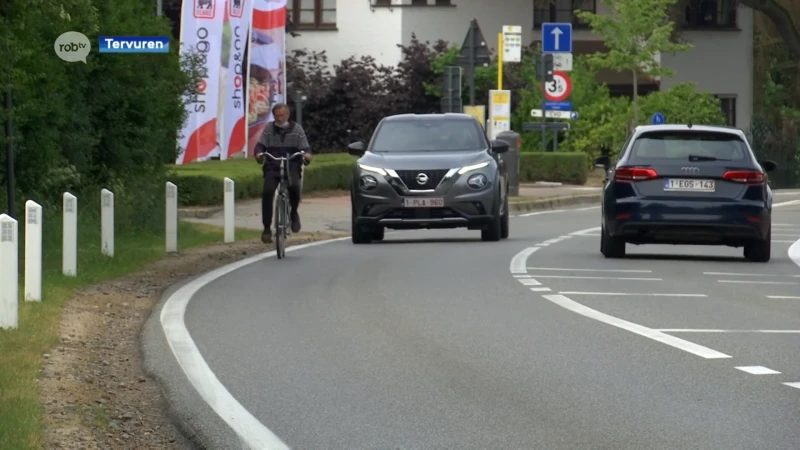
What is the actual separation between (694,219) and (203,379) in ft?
34.4

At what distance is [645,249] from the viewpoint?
2400cm

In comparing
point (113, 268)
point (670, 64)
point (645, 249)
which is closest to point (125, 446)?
point (113, 268)

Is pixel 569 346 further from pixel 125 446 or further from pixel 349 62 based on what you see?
pixel 349 62

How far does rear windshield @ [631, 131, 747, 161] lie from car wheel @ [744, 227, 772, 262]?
962 mm

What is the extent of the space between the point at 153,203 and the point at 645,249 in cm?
683

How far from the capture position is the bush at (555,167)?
48000 millimetres

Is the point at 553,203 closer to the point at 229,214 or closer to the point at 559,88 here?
the point at 559,88

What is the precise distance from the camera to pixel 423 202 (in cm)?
2328

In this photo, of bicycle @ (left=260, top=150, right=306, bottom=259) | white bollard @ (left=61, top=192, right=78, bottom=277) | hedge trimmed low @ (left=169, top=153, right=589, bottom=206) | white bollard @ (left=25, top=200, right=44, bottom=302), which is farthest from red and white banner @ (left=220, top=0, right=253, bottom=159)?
white bollard @ (left=25, top=200, right=44, bottom=302)

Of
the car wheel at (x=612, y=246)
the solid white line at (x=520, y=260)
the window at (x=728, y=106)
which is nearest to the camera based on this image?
the solid white line at (x=520, y=260)

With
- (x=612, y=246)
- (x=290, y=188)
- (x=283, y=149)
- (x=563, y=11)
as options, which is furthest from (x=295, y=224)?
(x=563, y=11)

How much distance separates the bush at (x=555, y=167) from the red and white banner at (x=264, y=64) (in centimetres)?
664

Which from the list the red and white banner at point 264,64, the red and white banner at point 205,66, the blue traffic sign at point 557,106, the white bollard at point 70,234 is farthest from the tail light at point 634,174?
the red and white banner at point 264,64

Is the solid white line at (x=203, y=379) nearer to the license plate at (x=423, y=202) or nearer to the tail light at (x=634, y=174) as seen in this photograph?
the tail light at (x=634, y=174)
